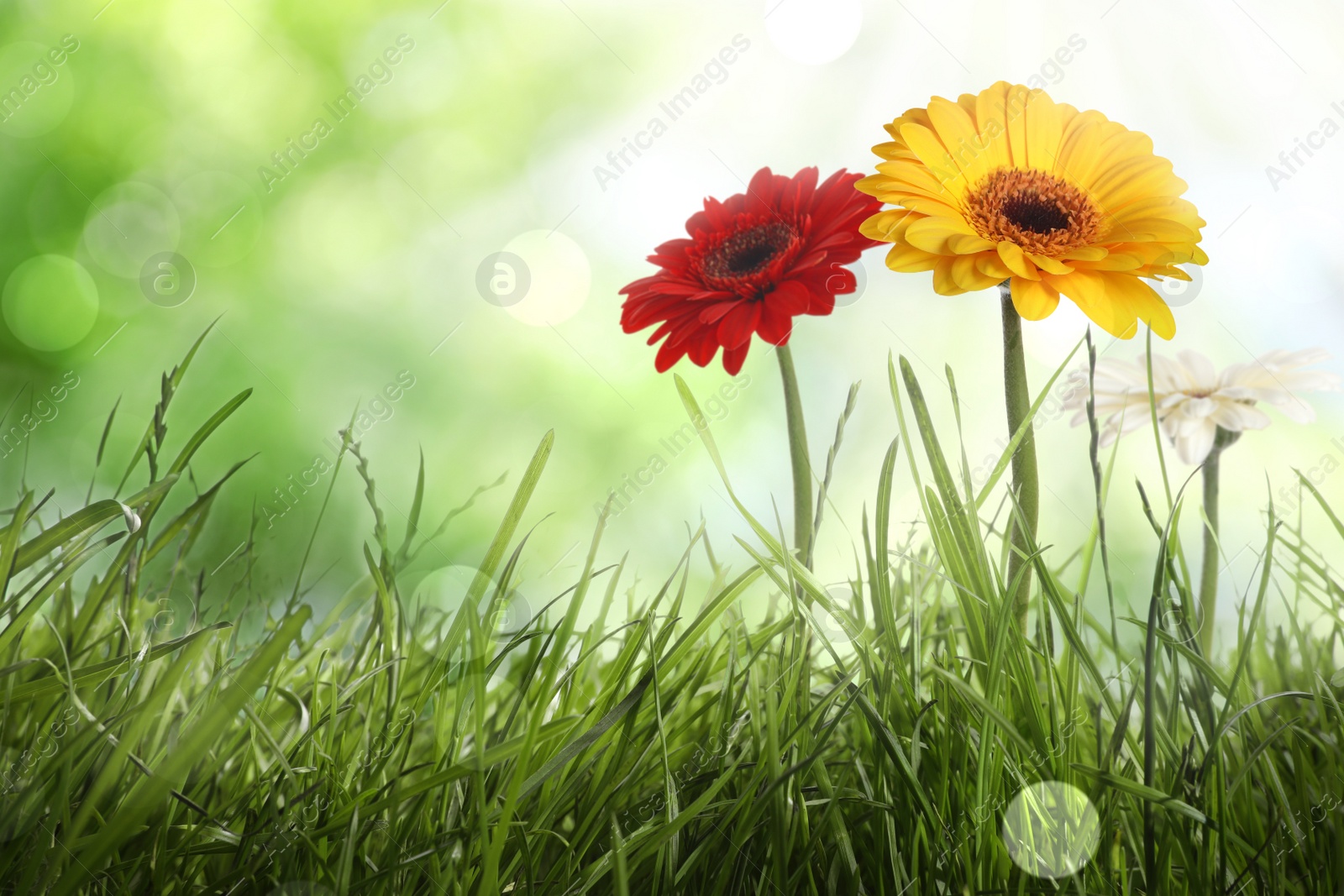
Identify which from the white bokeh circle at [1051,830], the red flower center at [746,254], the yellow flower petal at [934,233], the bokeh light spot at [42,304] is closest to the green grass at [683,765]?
A: the white bokeh circle at [1051,830]

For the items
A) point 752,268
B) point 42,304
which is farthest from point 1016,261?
point 42,304

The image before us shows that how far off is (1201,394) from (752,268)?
407mm

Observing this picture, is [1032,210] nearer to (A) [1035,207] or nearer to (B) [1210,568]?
(A) [1035,207]

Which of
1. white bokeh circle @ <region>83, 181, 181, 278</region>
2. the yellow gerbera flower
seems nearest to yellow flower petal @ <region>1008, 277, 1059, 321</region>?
the yellow gerbera flower

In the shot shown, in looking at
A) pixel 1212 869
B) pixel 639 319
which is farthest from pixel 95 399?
pixel 1212 869

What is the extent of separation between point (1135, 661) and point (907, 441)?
19 cm

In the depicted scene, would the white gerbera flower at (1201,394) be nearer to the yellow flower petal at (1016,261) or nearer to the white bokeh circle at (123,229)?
the yellow flower petal at (1016,261)

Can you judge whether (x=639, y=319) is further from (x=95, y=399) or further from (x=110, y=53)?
(x=110, y=53)

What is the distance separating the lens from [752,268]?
656mm

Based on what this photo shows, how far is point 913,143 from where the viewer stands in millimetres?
544

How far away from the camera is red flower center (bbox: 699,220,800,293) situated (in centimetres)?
63

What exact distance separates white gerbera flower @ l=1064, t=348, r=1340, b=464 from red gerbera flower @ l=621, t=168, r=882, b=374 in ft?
0.75

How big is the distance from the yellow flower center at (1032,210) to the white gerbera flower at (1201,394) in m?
0.15

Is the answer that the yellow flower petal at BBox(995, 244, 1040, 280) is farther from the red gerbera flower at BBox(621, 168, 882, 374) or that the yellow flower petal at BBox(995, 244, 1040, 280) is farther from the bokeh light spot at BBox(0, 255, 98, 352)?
the bokeh light spot at BBox(0, 255, 98, 352)
